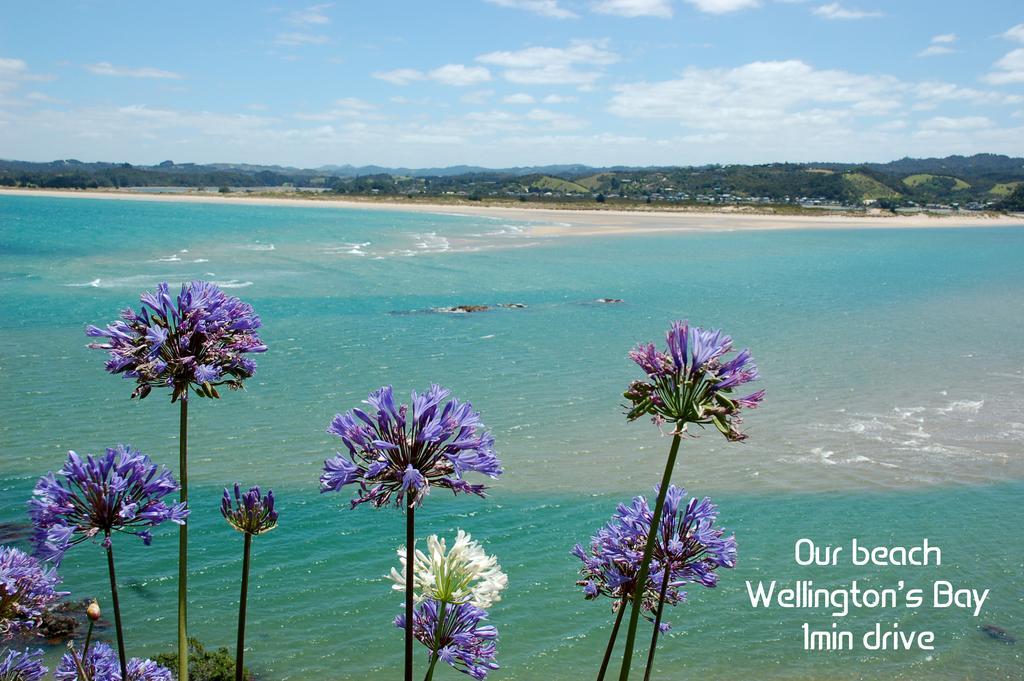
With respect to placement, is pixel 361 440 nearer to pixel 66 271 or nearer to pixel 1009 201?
→ pixel 66 271

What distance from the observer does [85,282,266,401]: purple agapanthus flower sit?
440 cm

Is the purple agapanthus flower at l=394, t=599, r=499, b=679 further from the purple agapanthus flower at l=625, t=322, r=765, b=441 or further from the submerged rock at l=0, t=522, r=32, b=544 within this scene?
the submerged rock at l=0, t=522, r=32, b=544

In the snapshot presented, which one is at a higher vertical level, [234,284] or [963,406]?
[234,284]

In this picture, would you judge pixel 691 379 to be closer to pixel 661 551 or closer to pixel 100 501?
pixel 661 551

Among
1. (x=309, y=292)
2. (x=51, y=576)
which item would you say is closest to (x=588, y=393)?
(x=51, y=576)

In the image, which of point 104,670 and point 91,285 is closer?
point 104,670

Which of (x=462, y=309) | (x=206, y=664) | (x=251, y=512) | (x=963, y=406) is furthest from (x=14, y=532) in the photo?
(x=462, y=309)

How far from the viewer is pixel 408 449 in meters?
3.76

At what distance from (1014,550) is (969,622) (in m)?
3.31

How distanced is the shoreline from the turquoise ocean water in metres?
58.7

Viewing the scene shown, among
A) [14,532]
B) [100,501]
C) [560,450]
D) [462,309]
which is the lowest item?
[14,532]

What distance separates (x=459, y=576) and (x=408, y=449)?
2.05ft

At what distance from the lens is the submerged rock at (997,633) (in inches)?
532

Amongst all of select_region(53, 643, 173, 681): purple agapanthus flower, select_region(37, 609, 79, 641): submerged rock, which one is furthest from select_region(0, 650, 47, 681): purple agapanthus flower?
select_region(37, 609, 79, 641): submerged rock
